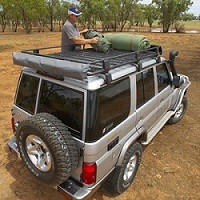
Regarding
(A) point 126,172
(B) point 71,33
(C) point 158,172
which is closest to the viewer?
(A) point 126,172

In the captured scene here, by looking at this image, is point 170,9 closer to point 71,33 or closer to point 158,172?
point 71,33

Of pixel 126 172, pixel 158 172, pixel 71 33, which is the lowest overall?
pixel 158 172

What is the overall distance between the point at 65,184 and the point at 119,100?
1245mm

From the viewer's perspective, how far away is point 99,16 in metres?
40.5

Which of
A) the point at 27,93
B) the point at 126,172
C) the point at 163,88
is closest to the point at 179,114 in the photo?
the point at 163,88

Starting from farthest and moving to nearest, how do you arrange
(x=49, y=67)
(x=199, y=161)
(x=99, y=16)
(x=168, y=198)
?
(x=99, y=16) → (x=199, y=161) → (x=168, y=198) → (x=49, y=67)

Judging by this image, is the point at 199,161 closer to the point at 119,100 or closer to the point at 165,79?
the point at 165,79

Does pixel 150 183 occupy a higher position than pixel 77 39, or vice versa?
pixel 77 39

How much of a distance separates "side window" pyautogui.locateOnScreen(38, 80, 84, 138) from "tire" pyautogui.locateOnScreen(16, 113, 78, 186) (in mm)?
147

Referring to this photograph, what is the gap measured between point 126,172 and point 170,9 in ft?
124

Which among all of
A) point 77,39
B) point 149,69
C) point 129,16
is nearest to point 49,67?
point 149,69

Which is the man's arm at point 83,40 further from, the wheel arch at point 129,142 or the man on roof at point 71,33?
the wheel arch at point 129,142

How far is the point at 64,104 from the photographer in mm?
2918

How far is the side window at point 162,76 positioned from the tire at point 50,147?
7.60 ft
